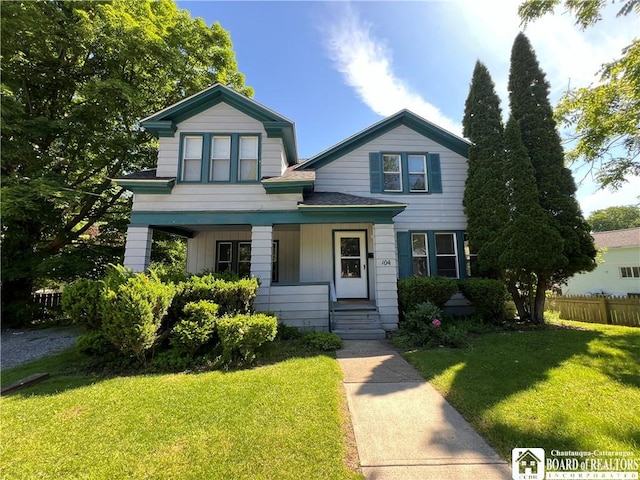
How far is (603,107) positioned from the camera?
8.58m

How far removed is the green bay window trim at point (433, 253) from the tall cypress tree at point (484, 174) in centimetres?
53

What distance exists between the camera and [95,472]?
2.77 meters

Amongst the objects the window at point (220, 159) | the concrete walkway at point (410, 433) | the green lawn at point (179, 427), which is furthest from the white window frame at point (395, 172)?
the green lawn at point (179, 427)

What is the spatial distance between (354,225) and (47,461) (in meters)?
8.89

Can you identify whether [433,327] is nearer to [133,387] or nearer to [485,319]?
[485,319]

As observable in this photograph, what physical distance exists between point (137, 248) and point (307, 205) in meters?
5.27

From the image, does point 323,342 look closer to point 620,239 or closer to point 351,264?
point 351,264

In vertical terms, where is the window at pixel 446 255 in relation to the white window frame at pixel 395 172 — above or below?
below

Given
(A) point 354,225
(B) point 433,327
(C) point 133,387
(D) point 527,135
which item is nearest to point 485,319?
(B) point 433,327

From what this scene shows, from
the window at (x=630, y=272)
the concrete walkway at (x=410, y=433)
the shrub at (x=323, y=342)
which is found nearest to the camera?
the concrete walkway at (x=410, y=433)

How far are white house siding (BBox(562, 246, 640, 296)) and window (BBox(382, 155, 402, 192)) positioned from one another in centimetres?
1651

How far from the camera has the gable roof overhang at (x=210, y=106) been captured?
9.22m

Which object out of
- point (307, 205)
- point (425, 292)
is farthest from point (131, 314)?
point (425, 292)

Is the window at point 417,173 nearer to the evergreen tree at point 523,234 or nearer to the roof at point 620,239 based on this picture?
the evergreen tree at point 523,234
